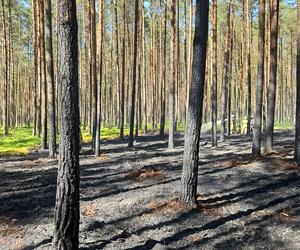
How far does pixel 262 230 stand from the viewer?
699 centimetres

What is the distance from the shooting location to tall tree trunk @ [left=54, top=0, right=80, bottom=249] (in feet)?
18.6

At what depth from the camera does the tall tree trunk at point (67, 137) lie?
566 centimetres

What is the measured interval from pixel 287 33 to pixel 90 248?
44518 millimetres

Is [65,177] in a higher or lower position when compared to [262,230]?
higher

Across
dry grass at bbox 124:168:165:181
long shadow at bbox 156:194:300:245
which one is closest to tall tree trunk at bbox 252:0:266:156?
dry grass at bbox 124:168:165:181

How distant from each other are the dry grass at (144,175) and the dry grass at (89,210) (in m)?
2.90

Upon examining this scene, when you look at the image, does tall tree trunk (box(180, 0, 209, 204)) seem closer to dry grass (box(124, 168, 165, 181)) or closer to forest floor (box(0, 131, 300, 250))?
forest floor (box(0, 131, 300, 250))

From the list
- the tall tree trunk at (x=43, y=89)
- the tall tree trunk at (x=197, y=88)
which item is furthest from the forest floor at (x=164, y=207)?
the tall tree trunk at (x=43, y=89)

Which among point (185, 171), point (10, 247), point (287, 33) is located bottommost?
point (10, 247)

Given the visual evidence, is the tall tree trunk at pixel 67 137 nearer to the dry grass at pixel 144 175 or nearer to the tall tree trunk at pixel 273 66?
the dry grass at pixel 144 175

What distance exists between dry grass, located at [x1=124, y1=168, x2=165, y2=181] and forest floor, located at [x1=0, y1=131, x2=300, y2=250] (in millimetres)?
33

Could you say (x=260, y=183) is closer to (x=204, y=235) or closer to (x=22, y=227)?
(x=204, y=235)

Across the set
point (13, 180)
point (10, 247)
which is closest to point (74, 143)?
point (10, 247)

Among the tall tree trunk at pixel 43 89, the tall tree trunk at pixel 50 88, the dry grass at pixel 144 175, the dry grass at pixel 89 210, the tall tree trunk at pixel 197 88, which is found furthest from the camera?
the tall tree trunk at pixel 43 89
